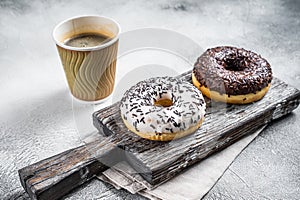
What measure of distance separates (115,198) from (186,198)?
20 centimetres

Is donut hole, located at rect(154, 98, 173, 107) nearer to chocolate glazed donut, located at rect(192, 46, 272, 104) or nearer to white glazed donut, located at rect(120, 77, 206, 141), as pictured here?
white glazed donut, located at rect(120, 77, 206, 141)

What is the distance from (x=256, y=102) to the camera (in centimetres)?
153

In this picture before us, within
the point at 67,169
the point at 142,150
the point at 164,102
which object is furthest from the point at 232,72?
the point at 67,169

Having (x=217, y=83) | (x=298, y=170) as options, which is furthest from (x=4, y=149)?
(x=298, y=170)

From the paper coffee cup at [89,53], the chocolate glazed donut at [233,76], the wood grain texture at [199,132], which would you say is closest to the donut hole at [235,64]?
the chocolate glazed donut at [233,76]

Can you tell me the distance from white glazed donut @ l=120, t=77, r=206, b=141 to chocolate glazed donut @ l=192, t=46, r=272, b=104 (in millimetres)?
73

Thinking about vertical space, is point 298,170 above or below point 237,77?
below

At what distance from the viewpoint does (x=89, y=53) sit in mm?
1501

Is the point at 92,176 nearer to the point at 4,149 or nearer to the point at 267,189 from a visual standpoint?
the point at 4,149

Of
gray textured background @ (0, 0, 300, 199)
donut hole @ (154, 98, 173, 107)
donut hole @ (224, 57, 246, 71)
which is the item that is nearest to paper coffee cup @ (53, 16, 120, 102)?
gray textured background @ (0, 0, 300, 199)

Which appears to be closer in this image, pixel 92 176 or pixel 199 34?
pixel 92 176

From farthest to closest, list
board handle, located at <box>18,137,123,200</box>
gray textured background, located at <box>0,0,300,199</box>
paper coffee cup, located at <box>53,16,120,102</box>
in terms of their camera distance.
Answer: paper coffee cup, located at <box>53,16,120,102</box> < gray textured background, located at <box>0,0,300,199</box> < board handle, located at <box>18,137,123,200</box>

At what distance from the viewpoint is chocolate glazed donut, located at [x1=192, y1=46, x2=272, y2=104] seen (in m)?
1.48

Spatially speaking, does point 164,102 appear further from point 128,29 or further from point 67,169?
point 128,29
